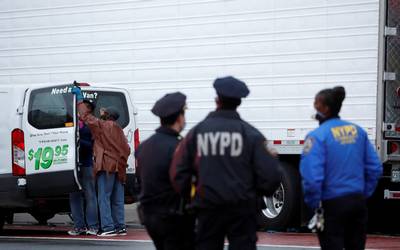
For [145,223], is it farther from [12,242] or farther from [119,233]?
[119,233]

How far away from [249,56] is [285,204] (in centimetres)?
200

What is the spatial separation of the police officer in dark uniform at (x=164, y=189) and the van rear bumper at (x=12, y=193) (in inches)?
252

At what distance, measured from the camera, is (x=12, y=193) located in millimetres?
13312

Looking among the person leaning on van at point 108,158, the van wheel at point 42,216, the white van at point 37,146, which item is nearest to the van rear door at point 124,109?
the person leaning on van at point 108,158

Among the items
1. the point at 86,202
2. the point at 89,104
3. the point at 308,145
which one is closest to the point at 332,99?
the point at 308,145

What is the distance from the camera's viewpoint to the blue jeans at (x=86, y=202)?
1370 centimetres

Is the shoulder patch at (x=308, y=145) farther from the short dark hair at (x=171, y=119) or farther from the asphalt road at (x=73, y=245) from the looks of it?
the asphalt road at (x=73, y=245)

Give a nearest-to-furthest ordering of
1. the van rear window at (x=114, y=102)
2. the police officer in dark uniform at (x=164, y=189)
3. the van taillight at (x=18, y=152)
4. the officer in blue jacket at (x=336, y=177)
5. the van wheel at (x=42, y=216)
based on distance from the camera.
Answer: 1. the police officer in dark uniform at (x=164, y=189)
2. the officer in blue jacket at (x=336, y=177)
3. the van taillight at (x=18, y=152)
4. the van rear window at (x=114, y=102)
5. the van wheel at (x=42, y=216)

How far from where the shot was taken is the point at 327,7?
44.2ft

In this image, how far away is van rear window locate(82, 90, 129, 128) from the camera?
14141mm

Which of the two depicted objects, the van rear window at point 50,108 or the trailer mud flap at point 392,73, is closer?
the trailer mud flap at point 392,73

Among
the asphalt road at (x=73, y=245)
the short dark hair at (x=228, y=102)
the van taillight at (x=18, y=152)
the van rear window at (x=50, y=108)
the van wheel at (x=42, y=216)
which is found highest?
the short dark hair at (x=228, y=102)

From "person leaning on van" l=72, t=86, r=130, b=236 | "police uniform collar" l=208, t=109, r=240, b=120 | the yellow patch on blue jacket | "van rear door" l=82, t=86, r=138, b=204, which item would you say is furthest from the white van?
"police uniform collar" l=208, t=109, r=240, b=120

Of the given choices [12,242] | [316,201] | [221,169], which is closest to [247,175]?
[221,169]
